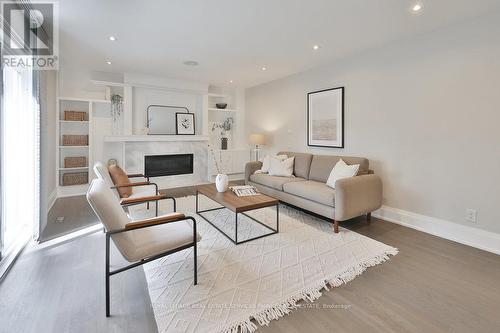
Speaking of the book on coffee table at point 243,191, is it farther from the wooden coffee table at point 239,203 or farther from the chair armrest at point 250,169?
the chair armrest at point 250,169

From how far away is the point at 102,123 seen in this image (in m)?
5.31

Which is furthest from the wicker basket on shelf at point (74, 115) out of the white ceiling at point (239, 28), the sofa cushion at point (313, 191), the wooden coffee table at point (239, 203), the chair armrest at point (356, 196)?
the chair armrest at point (356, 196)

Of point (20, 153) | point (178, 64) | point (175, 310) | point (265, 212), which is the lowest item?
point (175, 310)

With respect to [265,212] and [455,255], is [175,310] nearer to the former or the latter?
[265,212]

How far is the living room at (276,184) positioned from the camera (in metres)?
1.81

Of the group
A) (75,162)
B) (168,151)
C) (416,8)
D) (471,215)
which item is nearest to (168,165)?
(168,151)

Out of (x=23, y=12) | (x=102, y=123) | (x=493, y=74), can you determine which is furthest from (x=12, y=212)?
(x=493, y=74)

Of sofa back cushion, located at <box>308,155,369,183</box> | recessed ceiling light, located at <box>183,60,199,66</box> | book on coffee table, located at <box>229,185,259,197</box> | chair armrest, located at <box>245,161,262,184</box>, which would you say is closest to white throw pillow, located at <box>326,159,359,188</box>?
sofa back cushion, located at <box>308,155,369,183</box>

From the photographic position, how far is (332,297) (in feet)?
6.32

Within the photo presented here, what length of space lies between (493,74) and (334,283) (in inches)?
107

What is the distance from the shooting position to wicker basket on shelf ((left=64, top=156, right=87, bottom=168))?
485cm

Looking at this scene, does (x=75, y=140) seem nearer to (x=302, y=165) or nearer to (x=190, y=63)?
(x=190, y=63)

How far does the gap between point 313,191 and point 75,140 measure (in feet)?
14.6

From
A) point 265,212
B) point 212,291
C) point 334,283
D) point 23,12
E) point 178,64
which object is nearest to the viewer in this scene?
point 212,291
